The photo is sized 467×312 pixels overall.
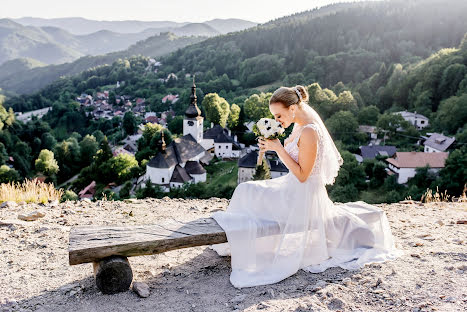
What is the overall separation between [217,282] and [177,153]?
33014mm

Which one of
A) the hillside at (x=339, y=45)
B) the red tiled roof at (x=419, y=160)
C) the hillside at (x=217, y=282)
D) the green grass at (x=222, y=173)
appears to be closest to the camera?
the hillside at (x=217, y=282)

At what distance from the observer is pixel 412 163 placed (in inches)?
1187

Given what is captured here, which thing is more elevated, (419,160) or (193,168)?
(419,160)

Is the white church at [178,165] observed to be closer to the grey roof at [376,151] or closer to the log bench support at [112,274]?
the grey roof at [376,151]

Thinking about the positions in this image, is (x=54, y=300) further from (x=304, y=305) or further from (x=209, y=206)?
(x=209, y=206)

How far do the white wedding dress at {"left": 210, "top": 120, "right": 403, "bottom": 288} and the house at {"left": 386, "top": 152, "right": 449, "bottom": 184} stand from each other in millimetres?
28060

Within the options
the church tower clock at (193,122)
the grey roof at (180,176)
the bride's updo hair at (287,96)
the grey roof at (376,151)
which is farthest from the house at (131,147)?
the bride's updo hair at (287,96)

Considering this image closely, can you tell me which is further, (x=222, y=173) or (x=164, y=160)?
(x=222, y=173)

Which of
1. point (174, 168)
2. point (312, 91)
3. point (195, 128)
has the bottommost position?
point (174, 168)

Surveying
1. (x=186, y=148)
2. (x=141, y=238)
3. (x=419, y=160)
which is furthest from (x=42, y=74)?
(x=141, y=238)

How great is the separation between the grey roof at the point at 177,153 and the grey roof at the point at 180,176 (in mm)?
787

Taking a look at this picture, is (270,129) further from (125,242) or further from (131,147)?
(131,147)

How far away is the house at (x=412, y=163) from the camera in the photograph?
29.8 m

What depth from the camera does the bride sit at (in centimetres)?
390
